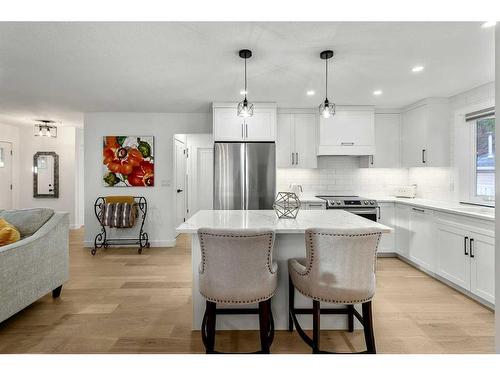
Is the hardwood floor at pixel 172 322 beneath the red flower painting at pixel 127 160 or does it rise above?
beneath

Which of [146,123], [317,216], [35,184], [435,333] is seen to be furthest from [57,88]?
[435,333]

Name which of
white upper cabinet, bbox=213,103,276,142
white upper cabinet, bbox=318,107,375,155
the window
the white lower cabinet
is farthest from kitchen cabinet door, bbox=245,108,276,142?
the window

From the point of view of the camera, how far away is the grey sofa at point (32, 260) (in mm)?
2171

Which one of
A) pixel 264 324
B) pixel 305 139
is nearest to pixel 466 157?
pixel 305 139

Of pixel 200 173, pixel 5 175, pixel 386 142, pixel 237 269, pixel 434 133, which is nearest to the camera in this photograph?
pixel 237 269

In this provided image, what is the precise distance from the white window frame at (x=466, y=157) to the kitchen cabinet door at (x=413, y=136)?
1.28 feet

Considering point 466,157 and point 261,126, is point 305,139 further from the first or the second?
point 466,157

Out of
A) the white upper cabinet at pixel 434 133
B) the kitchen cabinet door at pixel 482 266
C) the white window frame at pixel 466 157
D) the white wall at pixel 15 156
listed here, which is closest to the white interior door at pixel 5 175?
the white wall at pixel 15 156

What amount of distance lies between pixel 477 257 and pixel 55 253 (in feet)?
13.0

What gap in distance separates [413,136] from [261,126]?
225 centimetres

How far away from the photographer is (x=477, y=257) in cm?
272

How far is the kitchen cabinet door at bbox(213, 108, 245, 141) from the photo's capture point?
4.17m

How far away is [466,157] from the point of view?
376 cm

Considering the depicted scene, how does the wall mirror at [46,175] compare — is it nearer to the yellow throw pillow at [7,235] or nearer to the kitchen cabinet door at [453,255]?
the yellow throw pillow at [7,235]
